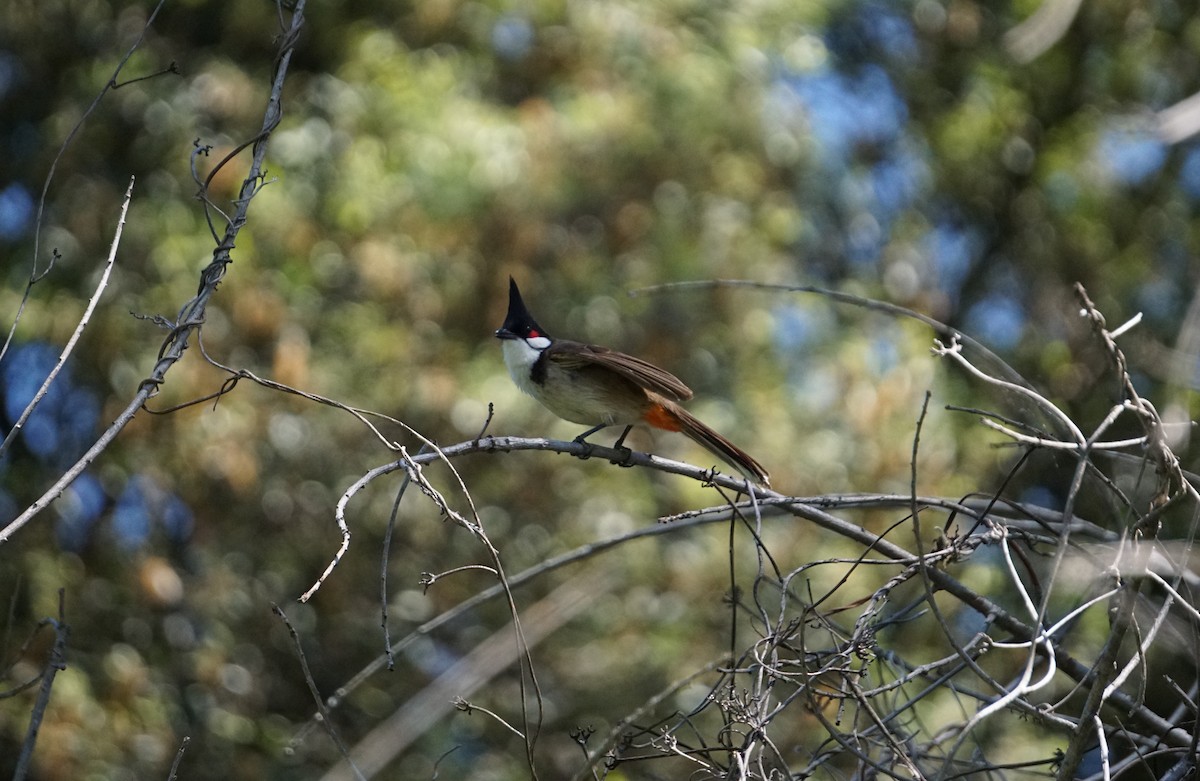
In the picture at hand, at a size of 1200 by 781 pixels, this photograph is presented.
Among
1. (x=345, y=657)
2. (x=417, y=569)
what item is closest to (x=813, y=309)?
(x=417, y=569)

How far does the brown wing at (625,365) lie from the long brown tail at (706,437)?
0.05 meters

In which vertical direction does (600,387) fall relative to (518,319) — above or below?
below

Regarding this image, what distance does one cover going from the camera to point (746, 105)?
780 cm

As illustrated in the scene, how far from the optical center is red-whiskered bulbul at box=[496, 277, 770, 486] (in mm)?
3666

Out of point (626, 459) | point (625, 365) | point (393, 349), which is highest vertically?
point (393, 349)

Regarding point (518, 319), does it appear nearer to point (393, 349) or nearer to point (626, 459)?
point (626, 459)

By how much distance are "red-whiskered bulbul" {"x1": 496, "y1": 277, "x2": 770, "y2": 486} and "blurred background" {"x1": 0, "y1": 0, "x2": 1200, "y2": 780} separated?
2.41 m

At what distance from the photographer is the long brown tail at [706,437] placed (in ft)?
11.3

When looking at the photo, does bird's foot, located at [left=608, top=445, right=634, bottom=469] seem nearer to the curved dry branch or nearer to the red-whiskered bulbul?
the red-whiskered bulbul

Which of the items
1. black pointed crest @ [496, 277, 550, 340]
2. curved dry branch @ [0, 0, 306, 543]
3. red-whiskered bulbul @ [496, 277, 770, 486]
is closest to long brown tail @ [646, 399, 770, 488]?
red-whiskered bulbul @ [496, 277, 770, 486]

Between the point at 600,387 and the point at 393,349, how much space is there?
2.81 meters

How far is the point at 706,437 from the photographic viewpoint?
3584 millimetres

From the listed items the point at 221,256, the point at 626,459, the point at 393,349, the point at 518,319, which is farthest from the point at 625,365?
the point at 393,349

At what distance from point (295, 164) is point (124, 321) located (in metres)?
1.14
